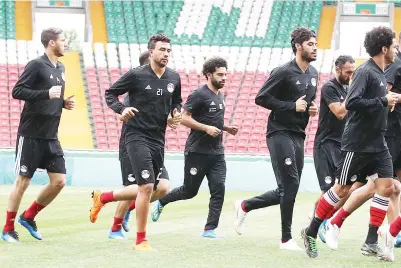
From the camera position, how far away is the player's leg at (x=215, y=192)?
10766mm

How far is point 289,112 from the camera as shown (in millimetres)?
9328

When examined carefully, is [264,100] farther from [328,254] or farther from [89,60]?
[89,60]

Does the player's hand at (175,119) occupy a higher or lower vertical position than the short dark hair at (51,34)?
lower

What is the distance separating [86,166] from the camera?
2111cm

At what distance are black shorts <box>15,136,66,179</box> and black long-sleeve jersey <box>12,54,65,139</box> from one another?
0.23ft

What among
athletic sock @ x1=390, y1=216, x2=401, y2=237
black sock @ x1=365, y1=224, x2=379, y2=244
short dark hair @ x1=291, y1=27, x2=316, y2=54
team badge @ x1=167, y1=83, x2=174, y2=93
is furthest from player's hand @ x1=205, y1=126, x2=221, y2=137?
athletic sock @ x1=390, y1=216, x2=401, y2=237

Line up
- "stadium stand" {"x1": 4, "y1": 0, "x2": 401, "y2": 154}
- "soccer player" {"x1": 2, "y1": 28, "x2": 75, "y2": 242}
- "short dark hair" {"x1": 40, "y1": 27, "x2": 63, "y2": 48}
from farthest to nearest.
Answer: "stadium stand" {"x1": 4, "y1": 0, "x2": 401, "y2": 154} → "short dark hair" {"x1": 40, "y1": 27, "x2": 63, "y2": 48} → "soccer player" {"x1": 2, "y1": 28, "x2": 75, "y2": 242}

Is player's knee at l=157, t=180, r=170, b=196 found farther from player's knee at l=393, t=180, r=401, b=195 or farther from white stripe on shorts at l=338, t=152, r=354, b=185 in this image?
player's knee at l=393, t=180, r=401, b=195

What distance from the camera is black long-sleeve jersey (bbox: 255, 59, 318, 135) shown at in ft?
30.5

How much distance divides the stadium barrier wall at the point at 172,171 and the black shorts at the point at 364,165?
1173 centimetres

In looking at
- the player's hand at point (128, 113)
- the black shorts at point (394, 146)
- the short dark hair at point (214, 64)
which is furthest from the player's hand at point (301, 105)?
the short dark hair at point (214, 64)

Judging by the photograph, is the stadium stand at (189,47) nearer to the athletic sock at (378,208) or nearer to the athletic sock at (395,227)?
the athletic sock at (378,208)


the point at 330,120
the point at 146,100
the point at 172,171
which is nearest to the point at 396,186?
the point at 330,120

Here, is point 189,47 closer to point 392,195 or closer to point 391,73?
point 391,73
